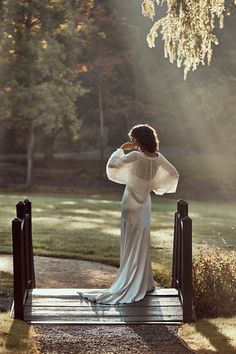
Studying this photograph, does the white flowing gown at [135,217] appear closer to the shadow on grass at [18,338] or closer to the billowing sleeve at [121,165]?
the billowing sleeve at [121,165]

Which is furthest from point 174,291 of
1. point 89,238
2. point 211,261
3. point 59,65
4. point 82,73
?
point 82,73

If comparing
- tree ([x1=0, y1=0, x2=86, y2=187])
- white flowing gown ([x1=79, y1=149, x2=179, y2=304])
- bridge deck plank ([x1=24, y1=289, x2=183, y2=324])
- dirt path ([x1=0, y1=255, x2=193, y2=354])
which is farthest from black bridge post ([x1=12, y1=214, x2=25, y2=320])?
tree ([x1=0, y1=0, x2=86, y2=187])

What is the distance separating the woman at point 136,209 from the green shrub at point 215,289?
29.9 inches

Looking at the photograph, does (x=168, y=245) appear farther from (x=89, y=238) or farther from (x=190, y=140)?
(x=190, y=140)

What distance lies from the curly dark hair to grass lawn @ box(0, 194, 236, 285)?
10.7 feet

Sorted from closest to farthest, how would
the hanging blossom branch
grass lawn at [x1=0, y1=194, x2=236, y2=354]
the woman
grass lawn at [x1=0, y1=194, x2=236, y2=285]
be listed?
grass lawn at [x1=0, y1=194, x2=236, y2=354] < the woman < the hanging blossom branch < grass lawn at [x1=0, y1=194, x2=236, y2=285]

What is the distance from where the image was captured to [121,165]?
1000 cm

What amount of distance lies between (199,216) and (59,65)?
40.4 ft

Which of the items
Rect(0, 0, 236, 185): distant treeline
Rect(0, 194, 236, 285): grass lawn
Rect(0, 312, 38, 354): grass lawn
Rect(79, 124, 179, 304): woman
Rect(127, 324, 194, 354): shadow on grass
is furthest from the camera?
Rect(0, 0, 236, 185): distant treeline

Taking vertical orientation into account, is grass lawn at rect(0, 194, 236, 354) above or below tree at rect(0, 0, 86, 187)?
below

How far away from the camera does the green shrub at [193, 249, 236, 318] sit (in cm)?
941

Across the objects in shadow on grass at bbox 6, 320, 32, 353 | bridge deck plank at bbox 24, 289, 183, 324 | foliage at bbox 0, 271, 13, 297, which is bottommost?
shadow on grass at bbox 6, 320, 32, 353

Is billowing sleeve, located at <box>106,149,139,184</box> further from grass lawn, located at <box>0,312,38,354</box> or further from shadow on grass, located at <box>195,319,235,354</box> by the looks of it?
grass lawn, located at <box>0,312,38,354</box>

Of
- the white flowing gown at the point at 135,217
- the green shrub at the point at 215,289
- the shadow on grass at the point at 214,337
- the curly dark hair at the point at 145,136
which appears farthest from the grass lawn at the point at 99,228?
the shadow on grass at the point at 214,337
